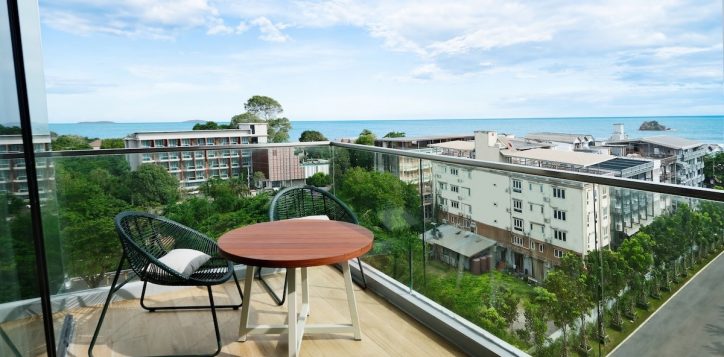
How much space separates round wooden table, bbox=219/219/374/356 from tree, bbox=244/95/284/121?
2750 centimetres

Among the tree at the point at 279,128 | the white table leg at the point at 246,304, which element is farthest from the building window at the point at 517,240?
the tree at the point at 279,128

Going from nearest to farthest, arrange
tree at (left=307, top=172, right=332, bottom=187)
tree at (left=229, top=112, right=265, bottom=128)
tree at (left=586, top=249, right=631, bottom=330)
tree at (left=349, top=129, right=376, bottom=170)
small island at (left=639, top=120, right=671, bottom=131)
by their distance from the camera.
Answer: tree at (left=586, top=249, right=631, bottom=330) < tree at (left=349, top=129, right=376, bottom=170) < tree at (left=307, top=172, right=332, bottom=187) < tree at (left=229, top=112, right=265, bottom=128) < small island at (left=639, top=120, right=671, bottom=131)

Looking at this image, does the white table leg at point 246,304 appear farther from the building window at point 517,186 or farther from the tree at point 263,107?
the tree at point 263,107

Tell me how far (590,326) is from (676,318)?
13.7 inches

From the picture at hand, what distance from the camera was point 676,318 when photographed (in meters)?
1.54

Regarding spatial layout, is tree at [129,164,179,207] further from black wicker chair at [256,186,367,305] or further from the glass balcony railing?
black wicker chair at [256,186,367,305]

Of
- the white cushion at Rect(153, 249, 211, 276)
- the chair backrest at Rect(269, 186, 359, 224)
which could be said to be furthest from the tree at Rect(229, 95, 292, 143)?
the white cushion at Rect(153, 249, 211, 276)

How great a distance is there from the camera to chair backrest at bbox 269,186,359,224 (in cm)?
338

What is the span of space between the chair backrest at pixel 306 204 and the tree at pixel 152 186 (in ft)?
3.12

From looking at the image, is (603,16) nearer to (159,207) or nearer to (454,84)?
(454,84)

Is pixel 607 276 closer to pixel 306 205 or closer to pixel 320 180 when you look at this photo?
pixel 306 205

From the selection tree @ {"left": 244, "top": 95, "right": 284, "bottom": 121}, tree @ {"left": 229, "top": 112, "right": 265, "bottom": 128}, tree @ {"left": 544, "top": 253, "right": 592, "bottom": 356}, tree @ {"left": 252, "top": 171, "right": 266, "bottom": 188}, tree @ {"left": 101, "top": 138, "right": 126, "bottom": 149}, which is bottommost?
tree @ {"left": 544, "top": 253, "right": 592, "bottom": 356}

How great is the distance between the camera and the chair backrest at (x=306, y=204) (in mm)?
3381

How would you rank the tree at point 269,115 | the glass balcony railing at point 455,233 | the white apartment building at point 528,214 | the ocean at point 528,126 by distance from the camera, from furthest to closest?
the ocean at point 528,126 < the tree at point 269,115 < the white apartment building at point 528,214 < the glass balcony railing at point 455,233
